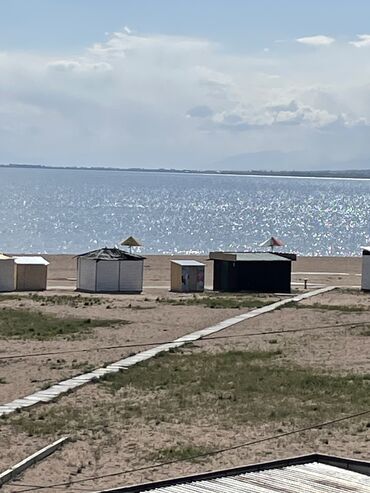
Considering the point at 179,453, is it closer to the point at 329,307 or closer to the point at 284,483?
the point at 284,483

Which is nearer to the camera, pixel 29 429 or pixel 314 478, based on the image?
pixel 314 478

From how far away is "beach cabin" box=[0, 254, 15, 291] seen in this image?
4334 cm

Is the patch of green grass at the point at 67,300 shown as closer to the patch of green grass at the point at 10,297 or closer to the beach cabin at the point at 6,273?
the patch of green grass at the point at 10,297

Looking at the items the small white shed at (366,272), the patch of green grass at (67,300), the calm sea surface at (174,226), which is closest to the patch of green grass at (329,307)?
the patch of green grass at (67,300)

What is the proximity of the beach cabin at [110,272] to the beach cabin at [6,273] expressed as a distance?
110 inches

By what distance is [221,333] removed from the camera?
30.7 meters

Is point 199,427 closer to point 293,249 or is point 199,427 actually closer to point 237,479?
point 237,479

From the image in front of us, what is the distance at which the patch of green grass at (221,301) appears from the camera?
124ft

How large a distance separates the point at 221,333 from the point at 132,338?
2640mm

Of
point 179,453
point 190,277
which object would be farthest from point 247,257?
point 179,453

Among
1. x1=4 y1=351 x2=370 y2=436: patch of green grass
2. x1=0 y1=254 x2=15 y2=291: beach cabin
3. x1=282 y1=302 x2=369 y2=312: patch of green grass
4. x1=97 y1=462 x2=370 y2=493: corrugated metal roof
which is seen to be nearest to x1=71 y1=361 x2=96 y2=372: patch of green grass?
x1=4 y1=351 x2=370 y2=436: patch of green grass

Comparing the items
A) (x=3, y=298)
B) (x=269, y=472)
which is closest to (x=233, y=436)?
(x=269, y=472)

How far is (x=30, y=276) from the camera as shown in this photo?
4434 centimetres

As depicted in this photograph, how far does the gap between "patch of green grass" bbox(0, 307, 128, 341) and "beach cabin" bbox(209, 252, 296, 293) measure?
1161cm
